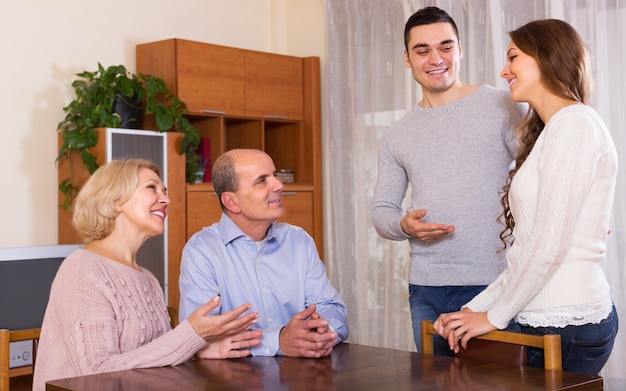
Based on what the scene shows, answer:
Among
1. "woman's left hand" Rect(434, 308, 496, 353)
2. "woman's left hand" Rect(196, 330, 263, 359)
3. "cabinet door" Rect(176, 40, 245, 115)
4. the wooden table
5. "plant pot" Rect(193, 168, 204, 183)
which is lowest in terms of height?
the wooden table

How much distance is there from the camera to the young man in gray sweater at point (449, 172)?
279cm

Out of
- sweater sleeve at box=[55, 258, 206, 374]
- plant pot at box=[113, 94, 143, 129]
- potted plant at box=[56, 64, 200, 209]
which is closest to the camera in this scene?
sweater sleeve at box=[55, 258, 206, 374]

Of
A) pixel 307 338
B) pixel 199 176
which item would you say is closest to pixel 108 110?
pixel 199 176

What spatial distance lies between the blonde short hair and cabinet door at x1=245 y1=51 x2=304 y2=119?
9.00 ft

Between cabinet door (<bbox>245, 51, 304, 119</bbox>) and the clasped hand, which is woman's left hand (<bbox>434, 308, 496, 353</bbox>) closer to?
the clasped hand

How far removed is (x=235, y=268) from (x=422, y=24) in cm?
104

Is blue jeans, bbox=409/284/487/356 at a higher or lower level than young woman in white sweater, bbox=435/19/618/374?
A: lower

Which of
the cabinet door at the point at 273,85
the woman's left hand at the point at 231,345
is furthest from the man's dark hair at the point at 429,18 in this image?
the cabinet door at the point at 273,85

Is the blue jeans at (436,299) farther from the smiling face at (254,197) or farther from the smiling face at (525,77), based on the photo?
the smiling face at (525,77)

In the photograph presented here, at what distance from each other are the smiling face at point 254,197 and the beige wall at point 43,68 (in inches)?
86.1

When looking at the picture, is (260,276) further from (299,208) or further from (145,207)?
(299,208)

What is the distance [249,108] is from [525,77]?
128 inches

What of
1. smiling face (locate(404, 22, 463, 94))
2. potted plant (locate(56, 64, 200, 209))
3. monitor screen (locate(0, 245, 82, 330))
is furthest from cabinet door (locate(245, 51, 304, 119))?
smiling face (locate(404, 22, 463, 94))

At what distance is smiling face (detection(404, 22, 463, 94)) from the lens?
2883 mm
